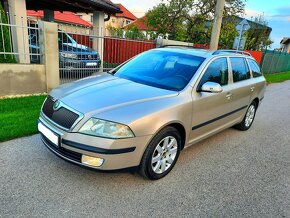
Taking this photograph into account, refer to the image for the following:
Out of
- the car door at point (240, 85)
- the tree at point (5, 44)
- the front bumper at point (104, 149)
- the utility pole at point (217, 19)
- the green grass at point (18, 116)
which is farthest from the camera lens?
the utility pole at point (217, 19)

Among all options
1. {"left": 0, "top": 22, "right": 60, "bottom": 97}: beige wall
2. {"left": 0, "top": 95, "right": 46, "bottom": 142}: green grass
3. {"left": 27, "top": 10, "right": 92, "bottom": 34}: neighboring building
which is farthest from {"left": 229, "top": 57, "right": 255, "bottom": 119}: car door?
{"left": 27, "top": 10, "right": 92, "bottom": 34}: neighboring building

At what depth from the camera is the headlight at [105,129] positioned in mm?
2596

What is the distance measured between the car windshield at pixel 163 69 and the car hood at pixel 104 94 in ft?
0.69

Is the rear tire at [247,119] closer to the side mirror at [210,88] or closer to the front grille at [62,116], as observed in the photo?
the side mirror at [210,88]

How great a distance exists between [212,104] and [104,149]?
6.34 ft

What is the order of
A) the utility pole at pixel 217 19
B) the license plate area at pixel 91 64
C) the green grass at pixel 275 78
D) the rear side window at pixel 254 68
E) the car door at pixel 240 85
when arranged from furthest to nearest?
the green grass at pixel 275 78 < the utility pole at pixel 217 19 < the license plate area at pixel 91 64 < the rear side window at pixel 254 68 < the car door at pixel 240 85

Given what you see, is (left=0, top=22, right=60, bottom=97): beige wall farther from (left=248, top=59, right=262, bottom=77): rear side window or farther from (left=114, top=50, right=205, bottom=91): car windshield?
(left=248, top=59, right=262, bottom=77): rear side window

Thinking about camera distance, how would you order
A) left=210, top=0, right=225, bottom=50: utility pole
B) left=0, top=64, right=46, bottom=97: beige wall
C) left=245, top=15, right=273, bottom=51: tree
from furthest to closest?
left=245, top=15, right=273, bottom=51: tree, left=210, top=0, right=225, bottom=50: utility pole, left=0, top=64, right=46, bottom=97: beige wall

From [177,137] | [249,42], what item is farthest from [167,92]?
[249,42]

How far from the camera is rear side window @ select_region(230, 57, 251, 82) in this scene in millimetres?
4441

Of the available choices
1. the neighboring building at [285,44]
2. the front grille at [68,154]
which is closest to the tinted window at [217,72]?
the front grille at [68,154]

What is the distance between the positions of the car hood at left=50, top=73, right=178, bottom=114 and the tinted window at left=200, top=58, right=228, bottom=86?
75 cm

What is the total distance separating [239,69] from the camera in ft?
15.2

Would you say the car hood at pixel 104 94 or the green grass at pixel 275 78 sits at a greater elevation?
the car hood at pixel 104 94
